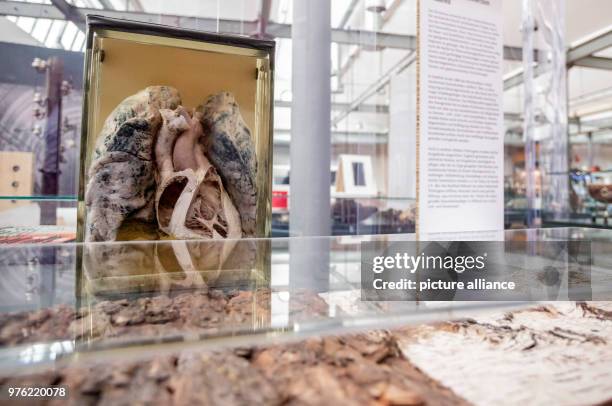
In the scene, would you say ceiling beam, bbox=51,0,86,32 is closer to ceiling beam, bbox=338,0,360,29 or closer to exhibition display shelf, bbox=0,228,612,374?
exhibition display shelf, bbox=0,228,612,374

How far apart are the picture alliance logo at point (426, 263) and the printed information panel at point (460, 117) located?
360 millimetres

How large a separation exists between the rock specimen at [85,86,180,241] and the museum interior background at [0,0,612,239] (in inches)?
9.6

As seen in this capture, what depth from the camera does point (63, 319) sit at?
0.28m

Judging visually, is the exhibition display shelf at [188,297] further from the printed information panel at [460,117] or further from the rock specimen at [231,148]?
the printed information panel at [460,117]

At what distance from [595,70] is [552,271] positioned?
3.76 meters

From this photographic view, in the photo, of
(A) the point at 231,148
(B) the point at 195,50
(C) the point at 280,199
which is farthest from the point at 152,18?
(C) the point at 280,199

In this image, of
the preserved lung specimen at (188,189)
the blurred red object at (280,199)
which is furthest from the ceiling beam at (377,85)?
the preserved lung specimen at (188,189)

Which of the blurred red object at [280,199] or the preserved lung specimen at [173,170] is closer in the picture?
the preserved lung specimen at [173,170]

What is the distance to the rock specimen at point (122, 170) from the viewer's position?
0.50 m

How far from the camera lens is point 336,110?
2211 mm

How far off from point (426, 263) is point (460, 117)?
0.57 meters

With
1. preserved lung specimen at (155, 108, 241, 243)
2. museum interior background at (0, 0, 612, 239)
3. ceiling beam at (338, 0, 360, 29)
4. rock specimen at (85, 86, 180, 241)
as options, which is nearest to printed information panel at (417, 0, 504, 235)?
museum interior background at (0, 0, 612, 239)

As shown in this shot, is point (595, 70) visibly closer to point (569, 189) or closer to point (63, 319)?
point (569, 189)

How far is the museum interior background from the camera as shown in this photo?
771 millimetres
